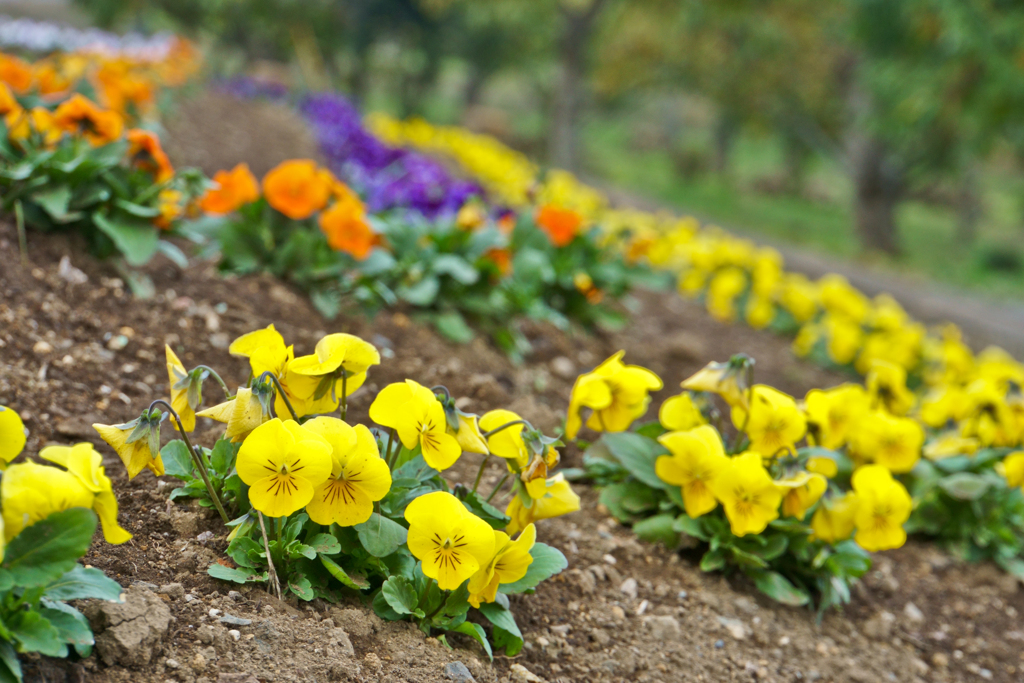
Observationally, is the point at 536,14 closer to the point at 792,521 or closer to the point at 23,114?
the point at 23,114

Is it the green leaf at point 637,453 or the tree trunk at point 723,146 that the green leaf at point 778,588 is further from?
the tree trunk at point 723,146

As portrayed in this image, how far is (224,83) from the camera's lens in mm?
13695

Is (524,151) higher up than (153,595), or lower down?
lower down

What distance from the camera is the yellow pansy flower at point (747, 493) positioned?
78.0 inches

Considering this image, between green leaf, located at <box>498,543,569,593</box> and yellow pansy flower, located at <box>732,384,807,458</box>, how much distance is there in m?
0.70

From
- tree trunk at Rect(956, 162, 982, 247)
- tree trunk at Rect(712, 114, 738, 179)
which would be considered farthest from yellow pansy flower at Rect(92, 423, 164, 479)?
tree trunk at Rect(712, 114, 738, 179)

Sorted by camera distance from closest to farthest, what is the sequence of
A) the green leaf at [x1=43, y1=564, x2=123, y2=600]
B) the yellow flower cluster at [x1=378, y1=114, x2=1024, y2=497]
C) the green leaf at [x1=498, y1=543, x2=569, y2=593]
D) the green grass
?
1. the green leaf at [x1=43, y1=564, x2=123, y2=600]
2. the green leaf at [x1=498, y1=543, x2=569, y2=593]
3. the yellow flower cluster at [x1=378, y1=114, x2=1024, y2=497]
4. the green grass

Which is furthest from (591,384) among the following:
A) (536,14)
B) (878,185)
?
(878,185)

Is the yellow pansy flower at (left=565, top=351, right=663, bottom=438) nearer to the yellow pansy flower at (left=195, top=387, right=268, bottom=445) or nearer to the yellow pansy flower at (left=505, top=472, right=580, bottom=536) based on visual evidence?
the yellow pansy flower at (left=505, top=472, right=580, bottom=536)

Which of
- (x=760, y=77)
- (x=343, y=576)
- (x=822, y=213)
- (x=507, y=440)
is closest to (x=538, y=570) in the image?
(x=507, y=440)

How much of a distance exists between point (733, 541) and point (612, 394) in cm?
57

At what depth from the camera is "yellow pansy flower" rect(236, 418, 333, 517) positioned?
132 centimetres

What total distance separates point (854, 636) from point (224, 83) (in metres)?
13.8

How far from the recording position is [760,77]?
15.6 meters
